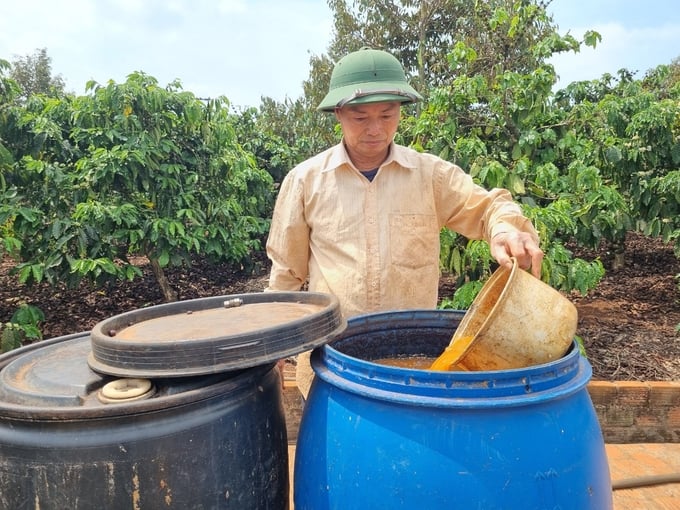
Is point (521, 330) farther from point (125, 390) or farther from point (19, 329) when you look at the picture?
point (19, 329)

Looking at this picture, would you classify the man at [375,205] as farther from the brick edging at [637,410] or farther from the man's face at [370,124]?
the brick edging at [637,410]

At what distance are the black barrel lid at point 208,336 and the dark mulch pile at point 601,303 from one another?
295 centimetres

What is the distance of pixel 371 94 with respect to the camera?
185 cm

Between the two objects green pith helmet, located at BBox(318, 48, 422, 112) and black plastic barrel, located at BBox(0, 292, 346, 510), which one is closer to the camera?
black plastic barrel, located at BBox(0, 292, 346, 510)

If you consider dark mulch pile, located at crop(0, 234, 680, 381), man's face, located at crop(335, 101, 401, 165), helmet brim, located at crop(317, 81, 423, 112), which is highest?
helmet brim, located at crop(317, 81, 423, 112)

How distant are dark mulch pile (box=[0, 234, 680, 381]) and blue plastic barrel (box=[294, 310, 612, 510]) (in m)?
2.73

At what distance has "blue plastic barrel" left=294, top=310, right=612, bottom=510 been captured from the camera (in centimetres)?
115

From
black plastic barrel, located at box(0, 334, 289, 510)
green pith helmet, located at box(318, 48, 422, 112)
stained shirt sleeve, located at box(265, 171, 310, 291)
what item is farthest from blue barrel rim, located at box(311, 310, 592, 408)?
green pith helmet, located at box(318, 48, 422, 112)

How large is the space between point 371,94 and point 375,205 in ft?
1.33

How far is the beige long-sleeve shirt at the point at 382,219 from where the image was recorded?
6.56ft

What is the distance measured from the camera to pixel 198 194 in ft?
17.5

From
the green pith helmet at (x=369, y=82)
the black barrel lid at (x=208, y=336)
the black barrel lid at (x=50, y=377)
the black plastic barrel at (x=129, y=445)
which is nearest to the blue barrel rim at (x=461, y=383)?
the black barrel lid at (x=208, y=336)

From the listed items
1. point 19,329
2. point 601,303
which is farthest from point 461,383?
point 601,303

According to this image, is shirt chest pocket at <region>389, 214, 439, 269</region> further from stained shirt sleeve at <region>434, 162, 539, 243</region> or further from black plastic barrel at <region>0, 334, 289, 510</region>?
black plastic barrel at <region>0, 334, 289, 510</region>
